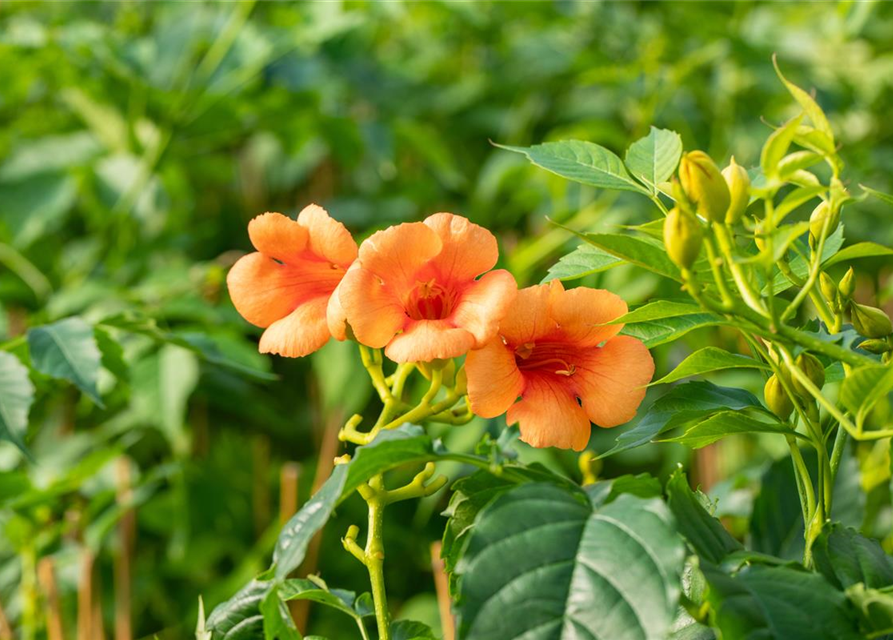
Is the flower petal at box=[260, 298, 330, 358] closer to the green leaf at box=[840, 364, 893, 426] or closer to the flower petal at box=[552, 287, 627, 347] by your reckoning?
the flower petal at box=[552, 287, 627, 347]

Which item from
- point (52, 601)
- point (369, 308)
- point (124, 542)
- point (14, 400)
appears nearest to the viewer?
point (369, 308)

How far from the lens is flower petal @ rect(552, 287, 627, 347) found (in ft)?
1.55

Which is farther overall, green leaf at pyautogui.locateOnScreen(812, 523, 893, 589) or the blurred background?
the blurred background

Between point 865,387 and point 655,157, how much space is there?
18 cm

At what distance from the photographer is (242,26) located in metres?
1.43

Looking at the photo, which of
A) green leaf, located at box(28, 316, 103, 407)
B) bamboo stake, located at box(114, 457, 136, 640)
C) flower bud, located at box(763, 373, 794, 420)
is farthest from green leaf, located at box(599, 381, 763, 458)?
bamboo stake, located at box(114, 457, 136, 640)

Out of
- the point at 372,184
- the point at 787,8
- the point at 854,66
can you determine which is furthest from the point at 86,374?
the point at 787,8

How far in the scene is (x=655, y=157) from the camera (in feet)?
1.68

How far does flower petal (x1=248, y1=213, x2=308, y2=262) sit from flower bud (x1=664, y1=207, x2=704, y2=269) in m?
0.22

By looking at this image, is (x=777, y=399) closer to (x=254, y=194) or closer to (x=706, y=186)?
(x=706, y=186)

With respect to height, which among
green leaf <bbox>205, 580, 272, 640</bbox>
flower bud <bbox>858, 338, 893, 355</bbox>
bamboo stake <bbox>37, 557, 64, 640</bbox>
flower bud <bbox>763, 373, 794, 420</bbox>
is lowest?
bamboo stake <bbox>37, 557, 64, 640</bbox>

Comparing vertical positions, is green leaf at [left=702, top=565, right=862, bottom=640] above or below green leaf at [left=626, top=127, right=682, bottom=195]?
below

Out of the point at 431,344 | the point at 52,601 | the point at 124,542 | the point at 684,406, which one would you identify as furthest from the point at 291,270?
the point at 124,542

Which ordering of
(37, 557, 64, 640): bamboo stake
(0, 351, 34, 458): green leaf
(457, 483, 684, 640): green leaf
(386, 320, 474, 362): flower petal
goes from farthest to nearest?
1. (37, 557, 64, 640): bamboo stake
2. (0, 351, 34, 458): green leaf
3. (386, 320, 474, 362): flower petal
4. (457, 483, 684, 640): green leaf
